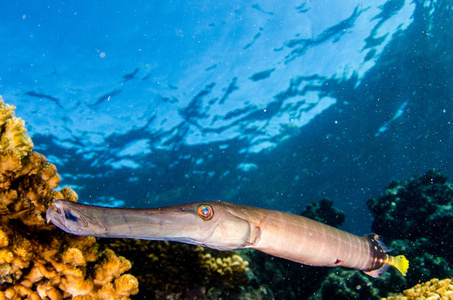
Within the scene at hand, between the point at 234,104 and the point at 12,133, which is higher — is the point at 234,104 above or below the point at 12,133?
below

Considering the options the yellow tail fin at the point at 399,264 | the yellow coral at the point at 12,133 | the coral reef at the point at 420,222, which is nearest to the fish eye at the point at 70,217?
the yellow coral at the point at 12,133

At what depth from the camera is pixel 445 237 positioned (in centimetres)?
1080

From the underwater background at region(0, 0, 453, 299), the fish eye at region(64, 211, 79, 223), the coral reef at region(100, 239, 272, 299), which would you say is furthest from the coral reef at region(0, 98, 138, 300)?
the coral reef at region(100, 239, 272, 299)

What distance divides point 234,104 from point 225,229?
17.2m

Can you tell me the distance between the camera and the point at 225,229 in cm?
294

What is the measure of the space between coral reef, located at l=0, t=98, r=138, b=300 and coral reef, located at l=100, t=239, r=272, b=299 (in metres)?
1.26

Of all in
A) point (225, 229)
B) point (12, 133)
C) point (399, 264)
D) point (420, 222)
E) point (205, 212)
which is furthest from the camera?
point (420, 222)

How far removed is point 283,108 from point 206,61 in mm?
7855

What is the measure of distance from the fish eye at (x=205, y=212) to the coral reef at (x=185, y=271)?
2.59 metres

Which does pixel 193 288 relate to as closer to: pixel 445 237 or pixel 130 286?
pixel 130 286

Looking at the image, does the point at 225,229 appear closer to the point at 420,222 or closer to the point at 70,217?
the point at 70,217

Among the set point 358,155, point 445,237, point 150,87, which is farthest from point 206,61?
point 358,155

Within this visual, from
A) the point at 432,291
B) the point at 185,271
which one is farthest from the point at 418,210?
the point at 185,271

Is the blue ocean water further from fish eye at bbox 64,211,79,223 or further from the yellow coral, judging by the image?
fish eye at bbox 64,211,79,223
